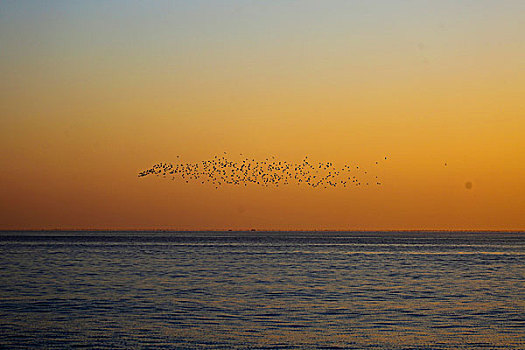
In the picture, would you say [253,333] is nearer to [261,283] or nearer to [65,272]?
[261,283]

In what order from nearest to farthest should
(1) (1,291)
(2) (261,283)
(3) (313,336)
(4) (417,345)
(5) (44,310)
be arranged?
(4) (417,345) < (3) (313,336) < (5) (44,310) < (1) (1,291) < (2) (261,283)

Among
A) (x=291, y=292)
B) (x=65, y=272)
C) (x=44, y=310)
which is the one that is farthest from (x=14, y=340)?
(x=65, y=272)

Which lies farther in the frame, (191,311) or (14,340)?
(191,311)

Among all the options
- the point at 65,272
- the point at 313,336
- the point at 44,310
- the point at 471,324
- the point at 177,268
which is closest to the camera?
the point at 313,336

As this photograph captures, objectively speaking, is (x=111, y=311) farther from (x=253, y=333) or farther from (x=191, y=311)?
(x=253, y=333)

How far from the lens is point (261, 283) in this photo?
46.7 meters

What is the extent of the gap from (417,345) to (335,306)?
1023 cm

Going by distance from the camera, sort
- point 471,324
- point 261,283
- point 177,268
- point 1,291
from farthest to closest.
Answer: point 177,268, point 261,283, point 1,291, point 471,324

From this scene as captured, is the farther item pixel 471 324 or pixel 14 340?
pixel 471 324

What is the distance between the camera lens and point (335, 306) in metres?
34.2

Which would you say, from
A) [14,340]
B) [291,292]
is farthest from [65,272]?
[14,340]

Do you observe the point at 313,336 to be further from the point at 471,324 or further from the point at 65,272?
the point at 65,272

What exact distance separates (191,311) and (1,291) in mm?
13126

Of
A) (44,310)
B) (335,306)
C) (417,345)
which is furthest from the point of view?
(335,306)
